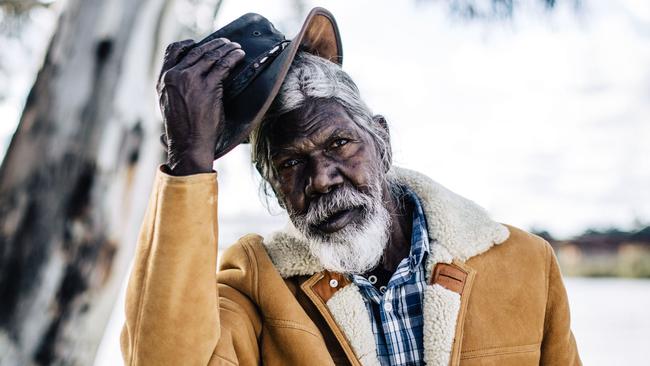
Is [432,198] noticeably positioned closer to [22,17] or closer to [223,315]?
[223,315]

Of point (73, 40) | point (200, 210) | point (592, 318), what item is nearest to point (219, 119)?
point (200, 210)

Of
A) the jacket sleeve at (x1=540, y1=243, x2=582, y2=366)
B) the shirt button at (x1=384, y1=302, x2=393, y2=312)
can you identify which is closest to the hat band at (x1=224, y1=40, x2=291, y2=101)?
the shirt button at (x1=384, y1=302, x2=393, y2=312)

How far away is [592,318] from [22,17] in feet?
23.0

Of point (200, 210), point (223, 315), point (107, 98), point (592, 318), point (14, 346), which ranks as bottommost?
point (592, 318)

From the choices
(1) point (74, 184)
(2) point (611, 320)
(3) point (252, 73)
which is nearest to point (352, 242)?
(3) point (252, 73)

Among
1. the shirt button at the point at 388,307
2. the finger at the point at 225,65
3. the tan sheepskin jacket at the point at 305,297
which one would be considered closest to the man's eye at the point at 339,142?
the tan sheepskin jacket at the point at 305,297

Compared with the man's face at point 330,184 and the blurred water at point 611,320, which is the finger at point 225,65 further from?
the blurred water at point 611,320

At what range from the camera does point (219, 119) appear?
1.90 meters

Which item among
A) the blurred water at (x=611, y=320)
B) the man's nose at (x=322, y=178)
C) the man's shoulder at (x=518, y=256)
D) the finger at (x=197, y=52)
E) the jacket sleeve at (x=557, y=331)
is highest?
the finger at (x=197, y=52)

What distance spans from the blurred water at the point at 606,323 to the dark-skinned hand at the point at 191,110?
335 cm

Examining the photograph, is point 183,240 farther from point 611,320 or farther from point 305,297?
point 611,320

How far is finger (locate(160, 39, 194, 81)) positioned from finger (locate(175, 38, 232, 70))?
0.02 m

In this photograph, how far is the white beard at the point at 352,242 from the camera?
2232 millimetres

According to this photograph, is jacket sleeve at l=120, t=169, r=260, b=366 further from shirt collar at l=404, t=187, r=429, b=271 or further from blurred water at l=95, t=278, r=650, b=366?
blurred water at l=95, t=278, r=650, b=366
